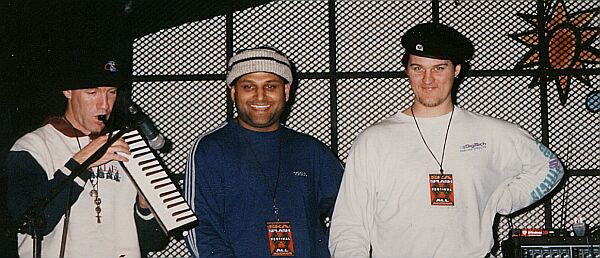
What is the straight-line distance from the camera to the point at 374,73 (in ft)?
17.2

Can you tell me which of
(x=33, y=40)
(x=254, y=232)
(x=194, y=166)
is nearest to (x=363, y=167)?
(x=254, y=232)

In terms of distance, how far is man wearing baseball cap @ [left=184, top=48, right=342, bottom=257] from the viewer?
3707mm

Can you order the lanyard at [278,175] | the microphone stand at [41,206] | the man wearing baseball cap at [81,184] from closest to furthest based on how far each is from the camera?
the microphone stand at [41,206], the man wearing baseball cap at [81,184], the lanyard at [278,175]

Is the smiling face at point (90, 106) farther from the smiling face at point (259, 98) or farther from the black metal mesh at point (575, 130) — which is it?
the black metal mesh at point (575, 130)

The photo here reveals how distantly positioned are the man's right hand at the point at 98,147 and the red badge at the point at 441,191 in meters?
1.51

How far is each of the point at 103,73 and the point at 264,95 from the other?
2.78 ft

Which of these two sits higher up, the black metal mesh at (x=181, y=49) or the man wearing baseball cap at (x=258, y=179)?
the black metal mesh at (x=181, y=49)

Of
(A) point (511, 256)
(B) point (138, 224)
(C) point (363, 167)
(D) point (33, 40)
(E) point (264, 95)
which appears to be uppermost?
(D) point (33, 40)

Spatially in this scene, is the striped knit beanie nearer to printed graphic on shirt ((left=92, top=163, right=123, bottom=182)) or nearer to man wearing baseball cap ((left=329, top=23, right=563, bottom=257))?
man wearing baseball cap ((left=329, top=23, right=563, bottom=257))

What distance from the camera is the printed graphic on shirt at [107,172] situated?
361cm

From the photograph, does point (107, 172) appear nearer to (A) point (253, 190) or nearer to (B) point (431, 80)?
(A) point (253, 190)

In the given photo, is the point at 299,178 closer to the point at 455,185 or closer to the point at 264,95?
the point at 264,95

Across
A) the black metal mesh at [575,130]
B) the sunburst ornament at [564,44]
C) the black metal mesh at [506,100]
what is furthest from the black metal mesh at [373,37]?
the black metal mesh at [575,130]

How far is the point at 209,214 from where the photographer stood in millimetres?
3680
